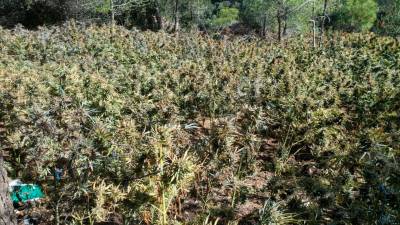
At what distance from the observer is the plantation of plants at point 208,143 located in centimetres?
396

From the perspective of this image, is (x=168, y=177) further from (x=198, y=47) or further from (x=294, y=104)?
(x=198, y=47)

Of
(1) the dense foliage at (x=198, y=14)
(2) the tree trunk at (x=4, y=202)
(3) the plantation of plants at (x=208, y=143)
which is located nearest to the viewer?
(2) the tree trunk at (x=4, y=202)

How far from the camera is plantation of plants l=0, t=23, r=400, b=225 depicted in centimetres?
396

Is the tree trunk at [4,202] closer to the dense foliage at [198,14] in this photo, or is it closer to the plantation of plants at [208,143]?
the plantation of plants at [208,143]

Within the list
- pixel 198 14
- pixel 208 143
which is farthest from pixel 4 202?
pixel 198 14

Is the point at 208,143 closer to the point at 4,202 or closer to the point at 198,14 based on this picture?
the point at 4,202

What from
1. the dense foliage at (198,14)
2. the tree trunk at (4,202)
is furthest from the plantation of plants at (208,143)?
the dense foliage at (198,14)

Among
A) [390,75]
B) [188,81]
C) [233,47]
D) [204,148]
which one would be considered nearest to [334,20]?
[233,47]

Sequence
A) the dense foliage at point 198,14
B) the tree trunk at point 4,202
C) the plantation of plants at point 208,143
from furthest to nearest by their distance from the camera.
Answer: the dense foliage at point 198,14 < the plantation of plants at point 208,143 < the tree trunk at point 4,202

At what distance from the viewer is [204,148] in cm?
480

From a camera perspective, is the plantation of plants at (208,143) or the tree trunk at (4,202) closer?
the tree trunk at (4,202)

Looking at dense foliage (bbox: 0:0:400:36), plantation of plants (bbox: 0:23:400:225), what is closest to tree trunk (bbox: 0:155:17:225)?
plantation of plants (bbox: 0:23:400:225)

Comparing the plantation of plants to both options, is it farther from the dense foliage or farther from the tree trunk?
the dense foliage

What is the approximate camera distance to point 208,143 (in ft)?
15.4
